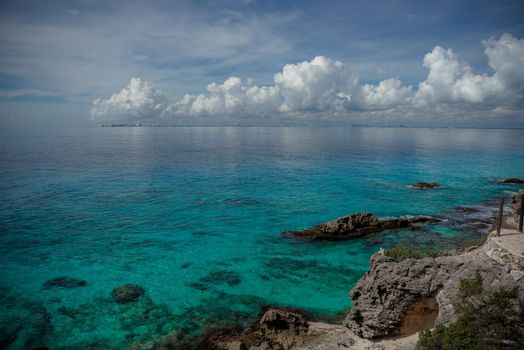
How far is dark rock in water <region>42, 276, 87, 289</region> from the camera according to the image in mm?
25453

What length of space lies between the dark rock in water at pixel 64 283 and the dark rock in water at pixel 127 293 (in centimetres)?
336

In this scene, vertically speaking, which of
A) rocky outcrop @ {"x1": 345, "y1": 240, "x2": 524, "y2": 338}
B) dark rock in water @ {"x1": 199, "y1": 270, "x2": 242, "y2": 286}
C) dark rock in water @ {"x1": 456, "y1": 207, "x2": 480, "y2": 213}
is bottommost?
dark rock in water @ {"x1": 199, "y1": 270, "x2": 242, "y2": 286}

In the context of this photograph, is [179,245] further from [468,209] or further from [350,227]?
[468,209]

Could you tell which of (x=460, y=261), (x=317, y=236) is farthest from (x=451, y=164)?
(x=460, y=261)

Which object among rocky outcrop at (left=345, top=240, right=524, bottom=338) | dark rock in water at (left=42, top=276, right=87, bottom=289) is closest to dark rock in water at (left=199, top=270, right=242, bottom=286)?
dark rock in water at (left=42, top=276, right=87, bottom=289)

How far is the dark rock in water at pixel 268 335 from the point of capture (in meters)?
17.6

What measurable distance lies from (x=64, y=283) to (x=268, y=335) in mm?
18182

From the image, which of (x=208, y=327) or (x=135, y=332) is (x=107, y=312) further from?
(x=208, y=327)

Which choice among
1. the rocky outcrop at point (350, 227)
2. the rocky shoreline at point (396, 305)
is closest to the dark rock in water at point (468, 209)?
the rocky outcrop at point (350, 227)

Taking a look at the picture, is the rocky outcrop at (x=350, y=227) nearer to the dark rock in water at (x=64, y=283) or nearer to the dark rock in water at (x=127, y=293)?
the dark rock in water at (x=127, y=293)

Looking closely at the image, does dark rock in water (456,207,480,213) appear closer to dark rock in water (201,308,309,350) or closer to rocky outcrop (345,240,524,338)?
rocky outcrop (345,240,524,338)

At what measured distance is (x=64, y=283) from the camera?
84.9 feet

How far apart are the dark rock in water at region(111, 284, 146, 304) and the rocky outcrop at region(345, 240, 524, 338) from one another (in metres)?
15.8

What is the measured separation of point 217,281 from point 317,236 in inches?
515
